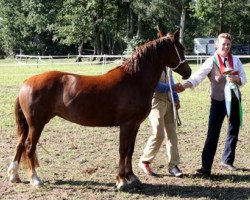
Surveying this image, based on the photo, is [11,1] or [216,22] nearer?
[216,22]

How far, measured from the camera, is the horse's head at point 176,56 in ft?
18.1

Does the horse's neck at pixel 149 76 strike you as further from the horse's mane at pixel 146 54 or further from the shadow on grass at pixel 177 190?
the shadow on grass at pixel 177 190

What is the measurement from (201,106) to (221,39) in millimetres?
6845

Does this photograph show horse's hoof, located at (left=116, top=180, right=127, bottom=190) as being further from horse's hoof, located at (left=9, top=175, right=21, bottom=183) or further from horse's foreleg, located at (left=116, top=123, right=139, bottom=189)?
horse's hoof, located at (left=9, top=175, right=21, bottom=183)

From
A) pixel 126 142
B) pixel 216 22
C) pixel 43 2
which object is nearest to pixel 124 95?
pixel 126 142

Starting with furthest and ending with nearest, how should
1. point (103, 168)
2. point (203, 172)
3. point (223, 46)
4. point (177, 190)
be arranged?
point (103, 168) < point (203, 172) < point (223, 46) < point (177, 190)

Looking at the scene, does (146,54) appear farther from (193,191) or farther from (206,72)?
(193,191)

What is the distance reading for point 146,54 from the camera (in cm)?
555

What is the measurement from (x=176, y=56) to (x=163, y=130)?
118 centimetres

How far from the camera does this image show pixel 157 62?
18.3 feet

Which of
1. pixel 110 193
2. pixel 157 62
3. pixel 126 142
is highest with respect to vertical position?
pixel 157 62

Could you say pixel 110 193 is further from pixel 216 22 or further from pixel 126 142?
pixel 216 22

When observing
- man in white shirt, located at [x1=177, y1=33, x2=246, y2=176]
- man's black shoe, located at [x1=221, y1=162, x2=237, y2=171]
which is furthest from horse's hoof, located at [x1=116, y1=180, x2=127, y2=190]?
man's black shoe, located at [x1=221, y1=162, x2=237, y2=171]

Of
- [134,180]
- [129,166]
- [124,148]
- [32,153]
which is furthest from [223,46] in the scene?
[32,153]
